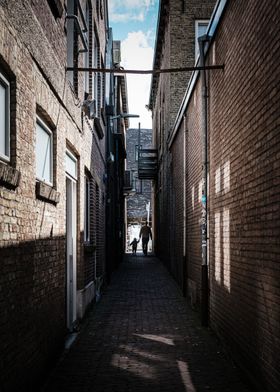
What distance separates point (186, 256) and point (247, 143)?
7.42 m

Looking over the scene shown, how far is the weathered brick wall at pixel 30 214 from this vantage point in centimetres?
451

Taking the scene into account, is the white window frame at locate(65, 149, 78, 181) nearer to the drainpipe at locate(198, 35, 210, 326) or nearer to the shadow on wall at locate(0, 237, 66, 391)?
the shadow on wall at locate(0, 237, 66, 391)

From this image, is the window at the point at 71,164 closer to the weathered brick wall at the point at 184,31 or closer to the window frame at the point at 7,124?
the window frame at the point at 7,124

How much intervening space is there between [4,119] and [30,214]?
1.08 metres

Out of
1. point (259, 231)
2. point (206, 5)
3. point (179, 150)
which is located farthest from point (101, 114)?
point (259, 231)

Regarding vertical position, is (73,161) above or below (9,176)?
above

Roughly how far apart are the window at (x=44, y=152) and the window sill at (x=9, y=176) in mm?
1464

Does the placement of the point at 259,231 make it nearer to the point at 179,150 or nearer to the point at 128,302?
the point at 128,302

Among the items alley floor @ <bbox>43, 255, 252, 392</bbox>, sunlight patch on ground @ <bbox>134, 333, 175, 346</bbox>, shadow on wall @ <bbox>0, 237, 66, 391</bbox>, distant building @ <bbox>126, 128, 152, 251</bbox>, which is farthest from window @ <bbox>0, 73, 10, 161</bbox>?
distant building @ <bbox>126, 128, 152, 251</bbox>

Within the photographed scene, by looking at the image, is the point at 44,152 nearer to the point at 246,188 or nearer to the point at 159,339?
the point at 246,188

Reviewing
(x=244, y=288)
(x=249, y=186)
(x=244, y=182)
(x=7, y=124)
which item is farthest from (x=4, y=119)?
(x=244, y=288)

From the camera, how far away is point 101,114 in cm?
1488

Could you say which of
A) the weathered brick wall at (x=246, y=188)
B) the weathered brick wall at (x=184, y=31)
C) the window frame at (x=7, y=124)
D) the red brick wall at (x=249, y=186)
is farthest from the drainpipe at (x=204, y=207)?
the weathered brick wall at (x=184, y=31)

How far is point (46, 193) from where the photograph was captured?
6.16 metres
